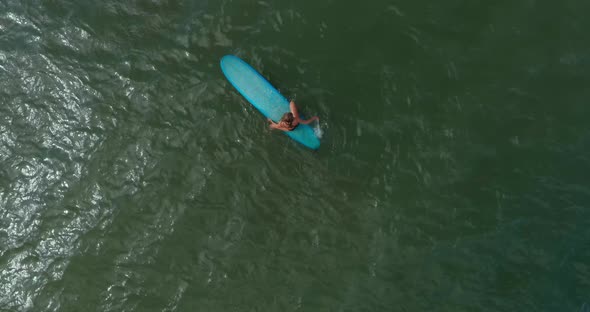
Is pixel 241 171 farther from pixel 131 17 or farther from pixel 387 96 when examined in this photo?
pixel 131 17

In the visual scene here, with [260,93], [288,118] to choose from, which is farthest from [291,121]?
[260,93]

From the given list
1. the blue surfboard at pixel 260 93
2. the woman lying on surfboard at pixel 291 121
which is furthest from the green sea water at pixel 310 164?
the woman lying on surfboard at pixel 291 121

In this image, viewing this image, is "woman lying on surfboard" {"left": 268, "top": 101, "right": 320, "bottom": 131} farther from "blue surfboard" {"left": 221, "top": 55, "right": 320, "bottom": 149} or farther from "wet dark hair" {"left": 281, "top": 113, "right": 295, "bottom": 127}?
"blue surfboard" {"left": 221, "top": 55, "right": 320, "bottom": 149}

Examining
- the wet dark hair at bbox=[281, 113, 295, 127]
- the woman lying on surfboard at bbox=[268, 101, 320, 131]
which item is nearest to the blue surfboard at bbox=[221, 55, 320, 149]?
the woman lying on surfboard at bbox=[268, 101, 320, 131]

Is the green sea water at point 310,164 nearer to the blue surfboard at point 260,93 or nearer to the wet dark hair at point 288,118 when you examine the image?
the blue surfboard at point 260,93

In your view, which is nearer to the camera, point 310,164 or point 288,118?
point 288,118

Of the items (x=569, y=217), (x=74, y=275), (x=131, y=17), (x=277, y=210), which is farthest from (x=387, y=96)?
(x=74, y=275)

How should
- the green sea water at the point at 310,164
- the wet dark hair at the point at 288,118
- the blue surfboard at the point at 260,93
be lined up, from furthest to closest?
1. the blue surfboard at the point at 260,93
2. the green sea water at the point at 310,164
3. the wet dark hair at the point at 288,118

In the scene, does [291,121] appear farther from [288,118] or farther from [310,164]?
[310,164]
